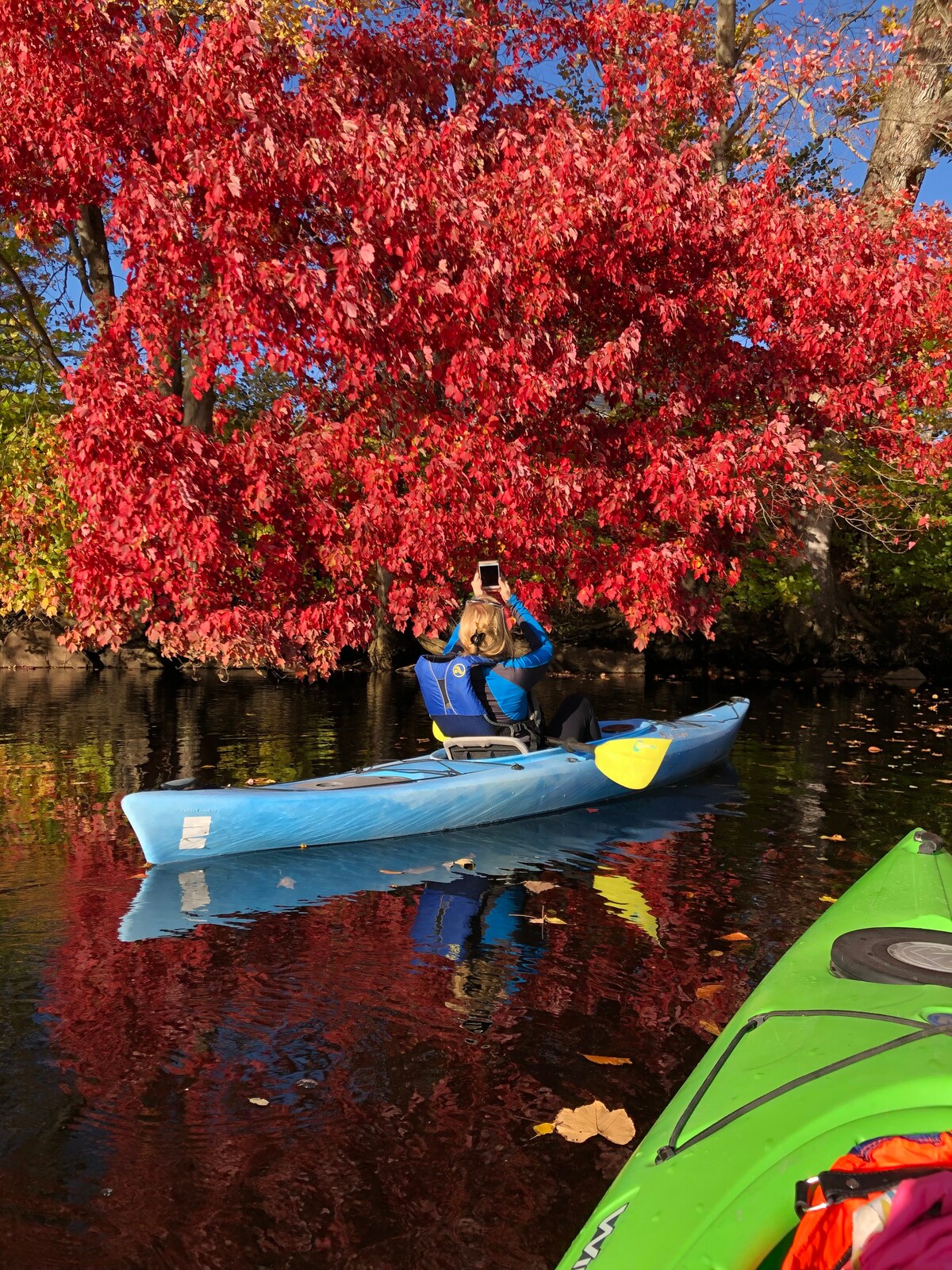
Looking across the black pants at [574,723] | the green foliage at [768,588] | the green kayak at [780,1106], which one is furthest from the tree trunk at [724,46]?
the green kayak at [780,1106]

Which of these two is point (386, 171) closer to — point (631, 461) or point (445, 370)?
point (445, 370)

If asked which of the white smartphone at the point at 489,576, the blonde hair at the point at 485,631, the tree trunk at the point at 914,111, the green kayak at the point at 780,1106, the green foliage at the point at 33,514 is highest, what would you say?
the tree trunk at the point at 914,111

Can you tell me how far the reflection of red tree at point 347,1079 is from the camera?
9.02 ft

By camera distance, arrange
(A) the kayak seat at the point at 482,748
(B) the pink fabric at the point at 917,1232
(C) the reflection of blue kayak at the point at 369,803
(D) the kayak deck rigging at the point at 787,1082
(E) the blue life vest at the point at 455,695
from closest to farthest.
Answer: (B) the pink fabric at the point at 917,1232, (D) the kayak deck rigging at the point at 787,1082, (C) the reflection of blue kayak at the point at 369,803, (E) the blue life vest at the point at 455,695, (A) the kayak seat at the point at 482,748

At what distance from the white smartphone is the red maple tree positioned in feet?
9.13

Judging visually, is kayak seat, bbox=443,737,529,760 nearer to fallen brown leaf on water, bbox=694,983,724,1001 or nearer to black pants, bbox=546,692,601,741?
black pants, bbox=546,692,601,741

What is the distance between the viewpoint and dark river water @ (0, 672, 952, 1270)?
2818 mm

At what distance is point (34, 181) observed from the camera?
12.3 metres

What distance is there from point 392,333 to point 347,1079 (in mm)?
8449

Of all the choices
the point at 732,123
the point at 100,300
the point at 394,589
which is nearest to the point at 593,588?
the point at 394,589

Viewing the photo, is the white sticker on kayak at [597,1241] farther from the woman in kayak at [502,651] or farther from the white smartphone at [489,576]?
the white smartphone at [489,576]

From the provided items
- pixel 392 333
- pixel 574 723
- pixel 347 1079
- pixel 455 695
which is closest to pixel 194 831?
pixel 455 695

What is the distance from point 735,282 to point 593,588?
13.6 feet

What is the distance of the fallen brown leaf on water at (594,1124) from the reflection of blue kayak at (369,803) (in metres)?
3.66
